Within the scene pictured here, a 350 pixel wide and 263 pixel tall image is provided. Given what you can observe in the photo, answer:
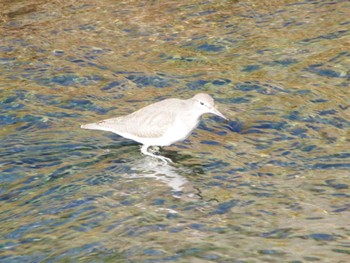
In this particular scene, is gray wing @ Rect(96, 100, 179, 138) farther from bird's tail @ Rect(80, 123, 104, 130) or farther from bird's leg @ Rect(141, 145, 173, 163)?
bird's leg @ Rect(141, 145, 173, 163)

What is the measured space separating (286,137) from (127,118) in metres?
2.18

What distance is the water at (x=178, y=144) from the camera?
9391 mm

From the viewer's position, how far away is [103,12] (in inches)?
695

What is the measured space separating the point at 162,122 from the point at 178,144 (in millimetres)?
883

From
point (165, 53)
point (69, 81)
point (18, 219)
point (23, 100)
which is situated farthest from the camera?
point (165, 53)

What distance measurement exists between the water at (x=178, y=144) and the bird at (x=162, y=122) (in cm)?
32

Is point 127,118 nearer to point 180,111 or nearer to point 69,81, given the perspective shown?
point 180,111

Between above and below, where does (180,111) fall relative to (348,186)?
above

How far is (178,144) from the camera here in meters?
12.5

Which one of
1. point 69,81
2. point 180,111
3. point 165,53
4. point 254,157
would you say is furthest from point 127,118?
point 165,53

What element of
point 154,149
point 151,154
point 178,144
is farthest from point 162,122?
point 178,144

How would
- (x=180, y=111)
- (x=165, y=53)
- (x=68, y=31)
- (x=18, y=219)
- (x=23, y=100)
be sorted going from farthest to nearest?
1. (x=68, y=31)
2. (x=165, y=53)
3. (x=23, y=100)
4. (x=180, y=111)
5. (x=18, y=219)

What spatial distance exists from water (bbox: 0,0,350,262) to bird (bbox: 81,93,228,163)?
322mm

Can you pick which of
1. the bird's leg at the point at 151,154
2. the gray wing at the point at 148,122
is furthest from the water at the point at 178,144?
the gray wing at the point at 148,122
